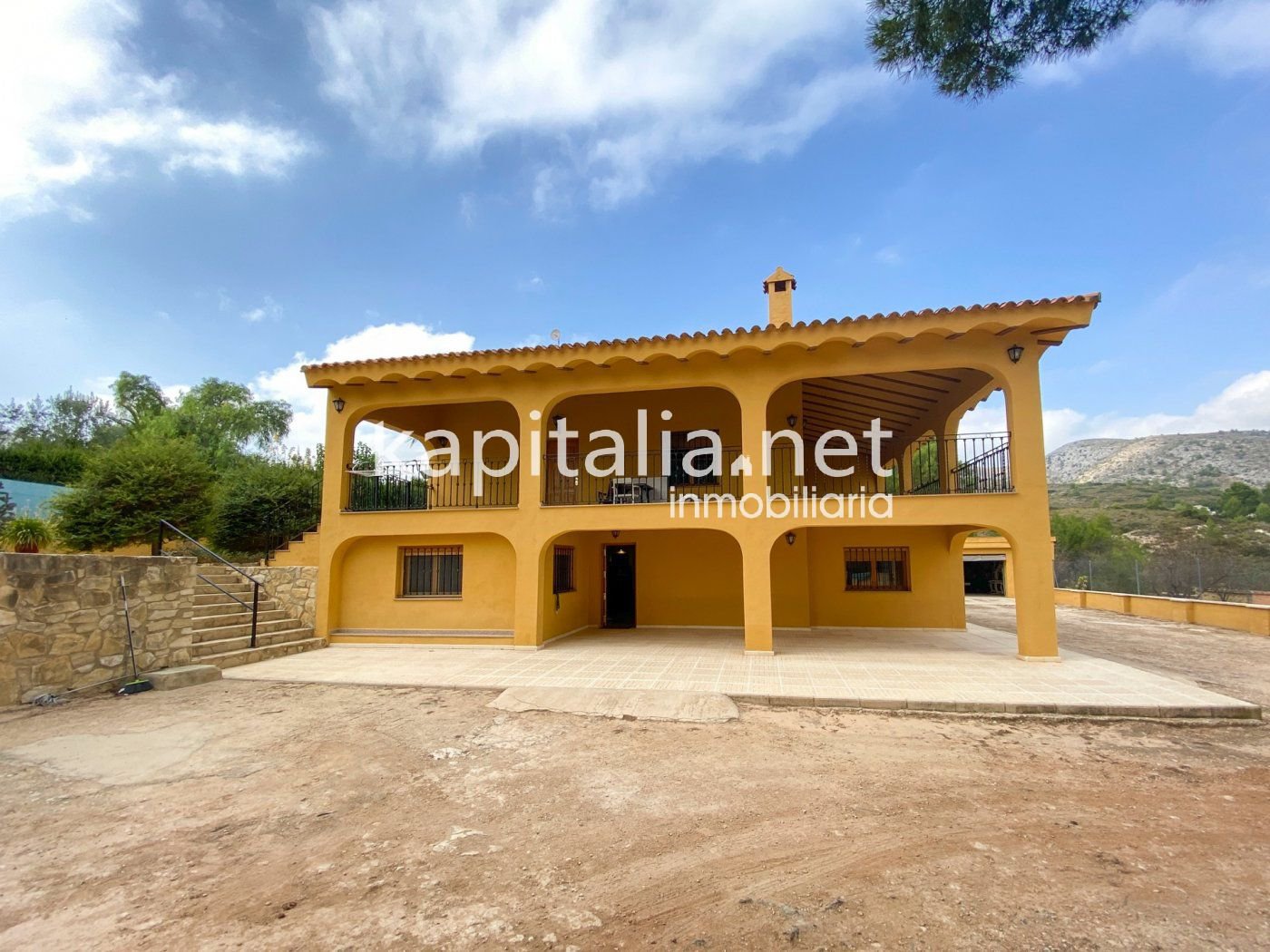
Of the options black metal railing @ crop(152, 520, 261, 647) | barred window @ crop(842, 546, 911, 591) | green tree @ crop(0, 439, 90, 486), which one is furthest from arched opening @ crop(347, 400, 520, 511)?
green tree @ crop(0, 439, 90, 486)

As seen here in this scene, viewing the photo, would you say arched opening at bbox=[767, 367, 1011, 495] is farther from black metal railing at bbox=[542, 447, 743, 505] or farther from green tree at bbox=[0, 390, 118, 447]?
green tree at bbox=[0, 390, 118, 447]

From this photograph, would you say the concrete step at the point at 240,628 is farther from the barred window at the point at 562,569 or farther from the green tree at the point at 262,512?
the green tree at the point at 262,512

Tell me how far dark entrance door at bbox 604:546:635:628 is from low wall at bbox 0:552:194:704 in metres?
7.83

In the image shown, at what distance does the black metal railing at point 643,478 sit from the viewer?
12188 millimetres

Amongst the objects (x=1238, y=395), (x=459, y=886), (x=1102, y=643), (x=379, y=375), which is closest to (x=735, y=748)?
(x=459, y=886)

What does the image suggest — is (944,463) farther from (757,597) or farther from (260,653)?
(260,653)

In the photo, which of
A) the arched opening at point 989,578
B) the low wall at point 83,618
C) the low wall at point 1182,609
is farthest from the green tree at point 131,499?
the low wall at point 1182,609

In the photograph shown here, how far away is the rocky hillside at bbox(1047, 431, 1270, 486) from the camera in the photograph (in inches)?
2192

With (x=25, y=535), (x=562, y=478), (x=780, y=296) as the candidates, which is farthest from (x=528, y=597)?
(x=25, y=535)

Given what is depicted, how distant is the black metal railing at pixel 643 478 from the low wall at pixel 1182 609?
9.32 m

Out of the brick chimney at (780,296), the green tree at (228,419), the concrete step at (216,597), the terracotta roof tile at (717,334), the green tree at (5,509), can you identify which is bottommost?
the concrete step at (216,597)

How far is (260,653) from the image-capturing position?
938 centimetres

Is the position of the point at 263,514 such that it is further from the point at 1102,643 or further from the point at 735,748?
the point at 1102,643

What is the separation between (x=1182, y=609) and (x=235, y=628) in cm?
2284
